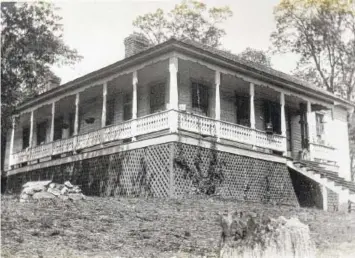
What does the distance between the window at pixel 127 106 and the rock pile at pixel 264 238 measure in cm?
1517

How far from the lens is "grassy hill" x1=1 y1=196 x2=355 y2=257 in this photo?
818 cm

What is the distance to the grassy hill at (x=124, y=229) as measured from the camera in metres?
8.18

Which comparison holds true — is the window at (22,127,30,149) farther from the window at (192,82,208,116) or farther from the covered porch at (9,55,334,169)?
the window at (192,82,208,116)

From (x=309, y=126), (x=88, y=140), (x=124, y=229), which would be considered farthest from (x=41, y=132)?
(x=124, y=229)

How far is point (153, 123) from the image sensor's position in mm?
15742

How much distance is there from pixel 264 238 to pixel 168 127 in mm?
10278

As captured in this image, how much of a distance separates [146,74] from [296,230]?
1429 centimetres

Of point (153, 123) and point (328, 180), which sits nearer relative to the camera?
point (153, 123)

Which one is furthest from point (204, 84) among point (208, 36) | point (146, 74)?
point (208, 36)

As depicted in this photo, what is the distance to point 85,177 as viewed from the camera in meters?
18.5

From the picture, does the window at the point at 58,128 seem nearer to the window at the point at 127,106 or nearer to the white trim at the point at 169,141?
the white trim at the point at 169,141

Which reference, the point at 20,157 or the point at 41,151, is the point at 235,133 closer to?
the point at 41,151

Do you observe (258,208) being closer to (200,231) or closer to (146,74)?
(200,231)

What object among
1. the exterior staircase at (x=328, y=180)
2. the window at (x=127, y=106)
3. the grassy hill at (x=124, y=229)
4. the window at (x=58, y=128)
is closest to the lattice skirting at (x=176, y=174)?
the exterior staircase at (x=328, y=180)
